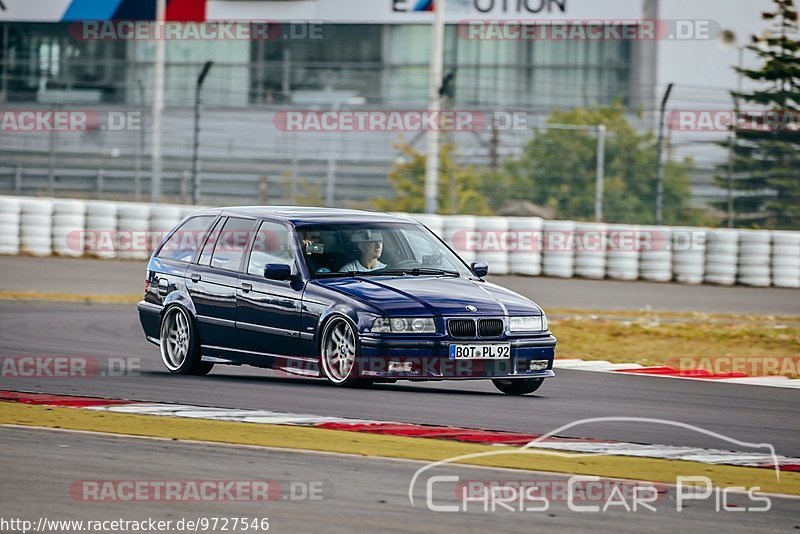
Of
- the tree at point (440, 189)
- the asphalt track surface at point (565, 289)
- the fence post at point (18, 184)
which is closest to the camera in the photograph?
the asphalt track surface at point (565, 289)

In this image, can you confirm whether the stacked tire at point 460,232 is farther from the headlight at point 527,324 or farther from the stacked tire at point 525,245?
the headlight at point 527,324

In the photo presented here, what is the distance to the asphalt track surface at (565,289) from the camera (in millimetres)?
20516

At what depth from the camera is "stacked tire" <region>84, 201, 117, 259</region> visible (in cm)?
2444

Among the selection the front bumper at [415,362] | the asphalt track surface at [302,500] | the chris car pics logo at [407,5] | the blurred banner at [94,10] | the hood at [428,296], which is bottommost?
the asphalt track surface at [302,500]

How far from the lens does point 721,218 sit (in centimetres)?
2767

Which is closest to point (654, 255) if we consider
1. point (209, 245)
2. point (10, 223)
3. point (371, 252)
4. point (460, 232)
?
point (460, 232)

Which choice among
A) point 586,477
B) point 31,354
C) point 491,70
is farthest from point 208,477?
point 491,70

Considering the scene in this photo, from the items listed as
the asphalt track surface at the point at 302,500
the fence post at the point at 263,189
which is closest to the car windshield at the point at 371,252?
the asphalt track surface at the point at 302,500

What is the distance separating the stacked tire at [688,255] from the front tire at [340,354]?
14621 mm

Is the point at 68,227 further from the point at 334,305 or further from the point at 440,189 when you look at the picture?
the point at 334,305

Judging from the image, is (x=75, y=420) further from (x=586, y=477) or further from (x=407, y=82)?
(x=407, y=82)

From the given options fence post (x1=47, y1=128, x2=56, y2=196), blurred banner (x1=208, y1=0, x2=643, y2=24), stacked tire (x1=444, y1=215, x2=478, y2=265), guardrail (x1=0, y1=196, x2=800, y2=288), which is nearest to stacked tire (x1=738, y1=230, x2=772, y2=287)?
guardrail (x1=0, y1=196, x2=800, y2=288)

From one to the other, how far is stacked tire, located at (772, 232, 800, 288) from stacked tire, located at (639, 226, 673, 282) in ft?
5.51

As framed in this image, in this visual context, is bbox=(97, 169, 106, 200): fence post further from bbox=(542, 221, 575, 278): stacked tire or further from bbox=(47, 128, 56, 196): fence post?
bbox=(542, 221, 575, 278): stacked tire
